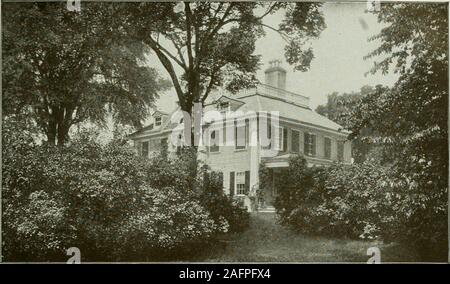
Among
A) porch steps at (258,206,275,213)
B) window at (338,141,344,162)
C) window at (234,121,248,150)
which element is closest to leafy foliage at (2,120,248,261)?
porch steps at (258,206,275,213)

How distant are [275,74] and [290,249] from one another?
1985 mm

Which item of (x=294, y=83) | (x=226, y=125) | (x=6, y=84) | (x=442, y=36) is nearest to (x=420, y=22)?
(x=442, y=36)

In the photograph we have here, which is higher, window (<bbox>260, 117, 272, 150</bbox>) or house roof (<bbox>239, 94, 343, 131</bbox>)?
house roof (<bbox>239, 94, 343, 131</bbox>)

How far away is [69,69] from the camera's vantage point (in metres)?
5.66

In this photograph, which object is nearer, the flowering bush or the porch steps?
the flowering bush

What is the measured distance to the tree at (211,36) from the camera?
561cm

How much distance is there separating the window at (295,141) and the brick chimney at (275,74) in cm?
55

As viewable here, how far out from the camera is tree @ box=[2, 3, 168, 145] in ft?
18.1

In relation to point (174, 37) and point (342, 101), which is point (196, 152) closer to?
point (174, 37)

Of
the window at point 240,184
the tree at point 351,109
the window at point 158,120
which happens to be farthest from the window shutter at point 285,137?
the window at point 158,120

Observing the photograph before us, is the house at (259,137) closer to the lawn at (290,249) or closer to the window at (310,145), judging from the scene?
the window at (310,145)

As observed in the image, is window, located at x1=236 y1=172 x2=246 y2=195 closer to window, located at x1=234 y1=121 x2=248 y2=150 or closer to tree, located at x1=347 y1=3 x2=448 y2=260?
window, located at x1=234 y1=121 x2=248 y2=150

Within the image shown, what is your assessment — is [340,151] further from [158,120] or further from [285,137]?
[158,120]

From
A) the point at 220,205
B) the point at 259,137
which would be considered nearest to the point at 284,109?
the point at 259,137
